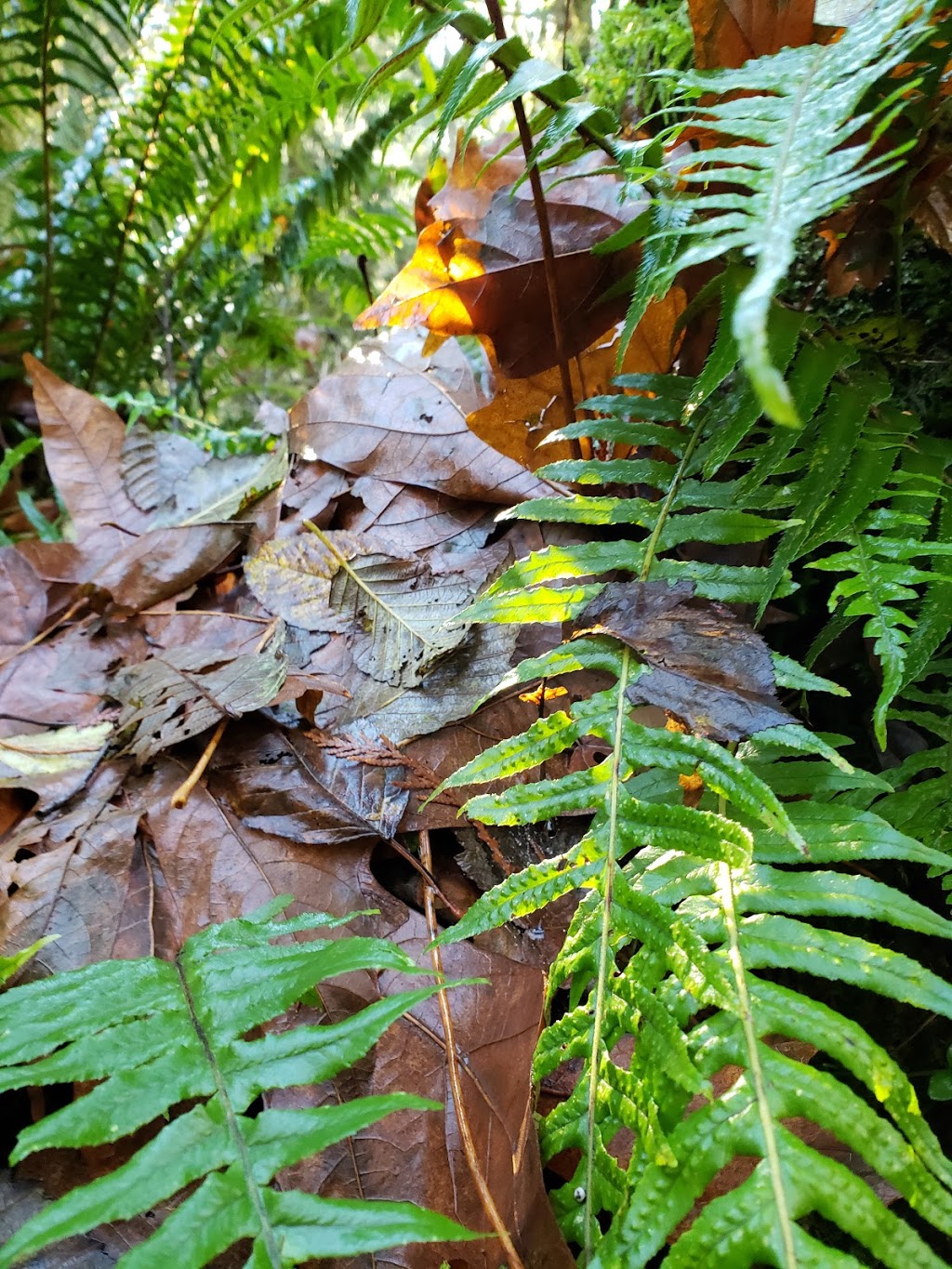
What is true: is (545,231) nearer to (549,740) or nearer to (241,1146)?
(549,740)

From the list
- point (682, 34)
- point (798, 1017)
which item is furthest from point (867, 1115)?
point (682, 34)

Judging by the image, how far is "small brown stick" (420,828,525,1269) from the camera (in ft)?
2.74

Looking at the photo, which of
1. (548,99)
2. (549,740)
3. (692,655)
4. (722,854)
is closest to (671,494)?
(692,655)

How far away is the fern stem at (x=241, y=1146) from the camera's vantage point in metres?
0.66

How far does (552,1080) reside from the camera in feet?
3.41

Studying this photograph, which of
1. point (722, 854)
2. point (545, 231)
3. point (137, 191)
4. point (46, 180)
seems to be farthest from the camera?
point (137, 191)

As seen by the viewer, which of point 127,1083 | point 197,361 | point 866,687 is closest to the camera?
point 127,1083

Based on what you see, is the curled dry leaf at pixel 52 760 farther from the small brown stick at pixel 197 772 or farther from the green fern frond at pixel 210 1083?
the green fern frond at pixel 210 1083

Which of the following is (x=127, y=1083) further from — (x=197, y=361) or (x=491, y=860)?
(x=197, y=361)

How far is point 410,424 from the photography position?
1.87 metres

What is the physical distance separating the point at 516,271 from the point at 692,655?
0.90m

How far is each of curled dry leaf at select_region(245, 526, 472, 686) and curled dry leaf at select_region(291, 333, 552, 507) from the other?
24 centimetres

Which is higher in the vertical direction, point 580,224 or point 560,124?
point 560,124

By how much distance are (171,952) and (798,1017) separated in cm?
94
